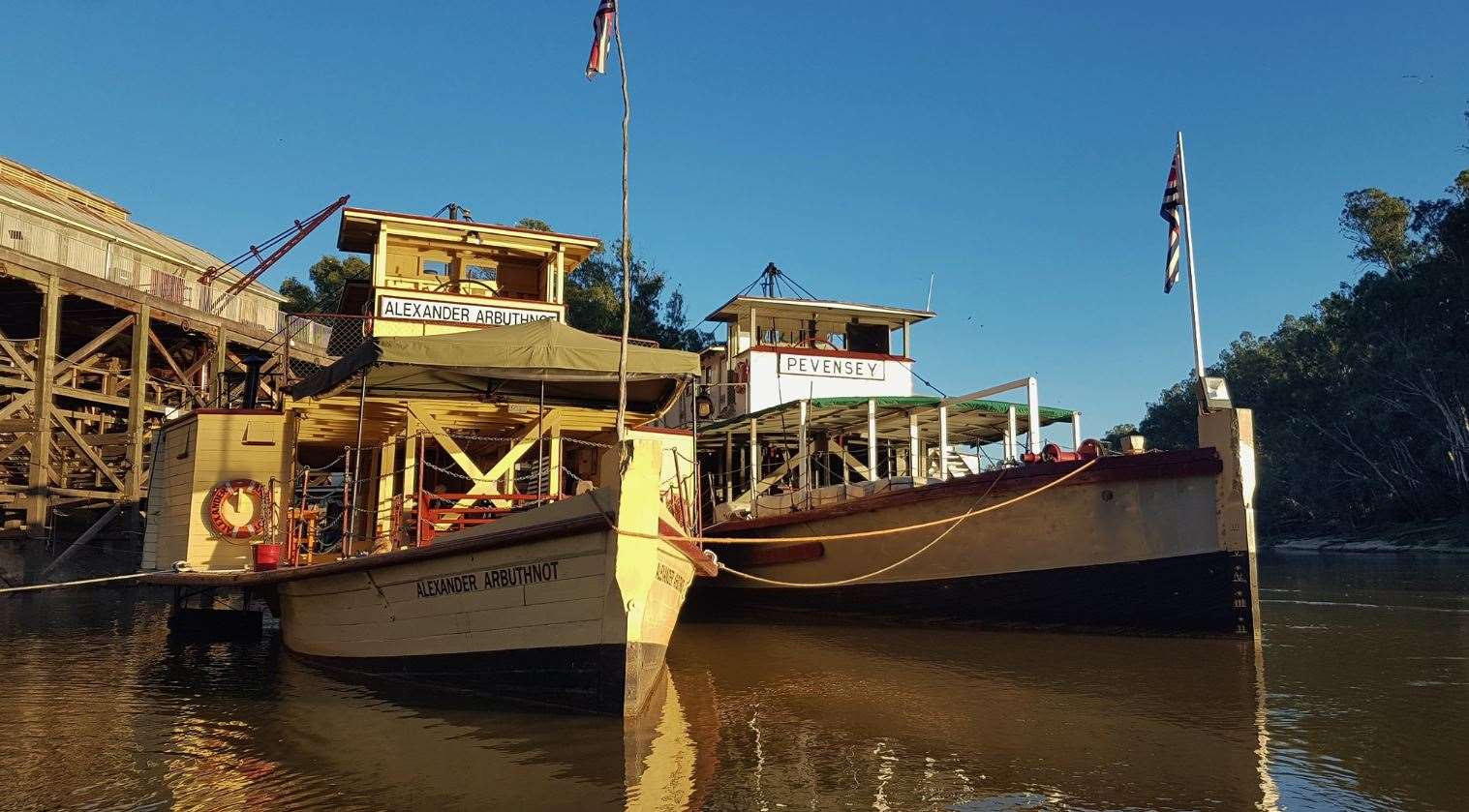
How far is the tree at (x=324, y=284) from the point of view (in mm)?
42688

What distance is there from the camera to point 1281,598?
730 inches

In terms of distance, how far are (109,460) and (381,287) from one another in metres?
19.3

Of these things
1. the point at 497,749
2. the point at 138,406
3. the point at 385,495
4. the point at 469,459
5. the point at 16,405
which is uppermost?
the point at 138,406

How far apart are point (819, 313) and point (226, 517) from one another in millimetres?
11788

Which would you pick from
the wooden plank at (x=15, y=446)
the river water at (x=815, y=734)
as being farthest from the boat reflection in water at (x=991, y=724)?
the wooden plank at (x=15, y=446)

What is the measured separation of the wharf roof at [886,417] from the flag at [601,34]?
7985 mm

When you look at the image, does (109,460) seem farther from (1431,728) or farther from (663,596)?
(1431,728)

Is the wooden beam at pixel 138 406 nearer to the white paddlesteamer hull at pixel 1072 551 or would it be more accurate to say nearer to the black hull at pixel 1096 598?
the white paddlesteamer hull at pixel 1072 551

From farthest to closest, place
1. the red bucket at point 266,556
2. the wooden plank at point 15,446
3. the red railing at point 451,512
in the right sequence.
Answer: the wooden plank at point 15,446 → the red bucket at point 266,556 → the red railing at point 451,512

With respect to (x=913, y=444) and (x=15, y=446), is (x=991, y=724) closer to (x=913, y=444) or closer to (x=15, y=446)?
(x=913, y=444)

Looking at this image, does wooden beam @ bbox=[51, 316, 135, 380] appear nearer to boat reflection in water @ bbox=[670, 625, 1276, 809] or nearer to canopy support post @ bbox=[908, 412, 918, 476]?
boat reflection in water @ bbox=[670, 625, 1276, 809]

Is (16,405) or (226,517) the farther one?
(16,405)

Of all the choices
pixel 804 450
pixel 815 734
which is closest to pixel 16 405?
pixel 804 450

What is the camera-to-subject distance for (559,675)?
775cm
